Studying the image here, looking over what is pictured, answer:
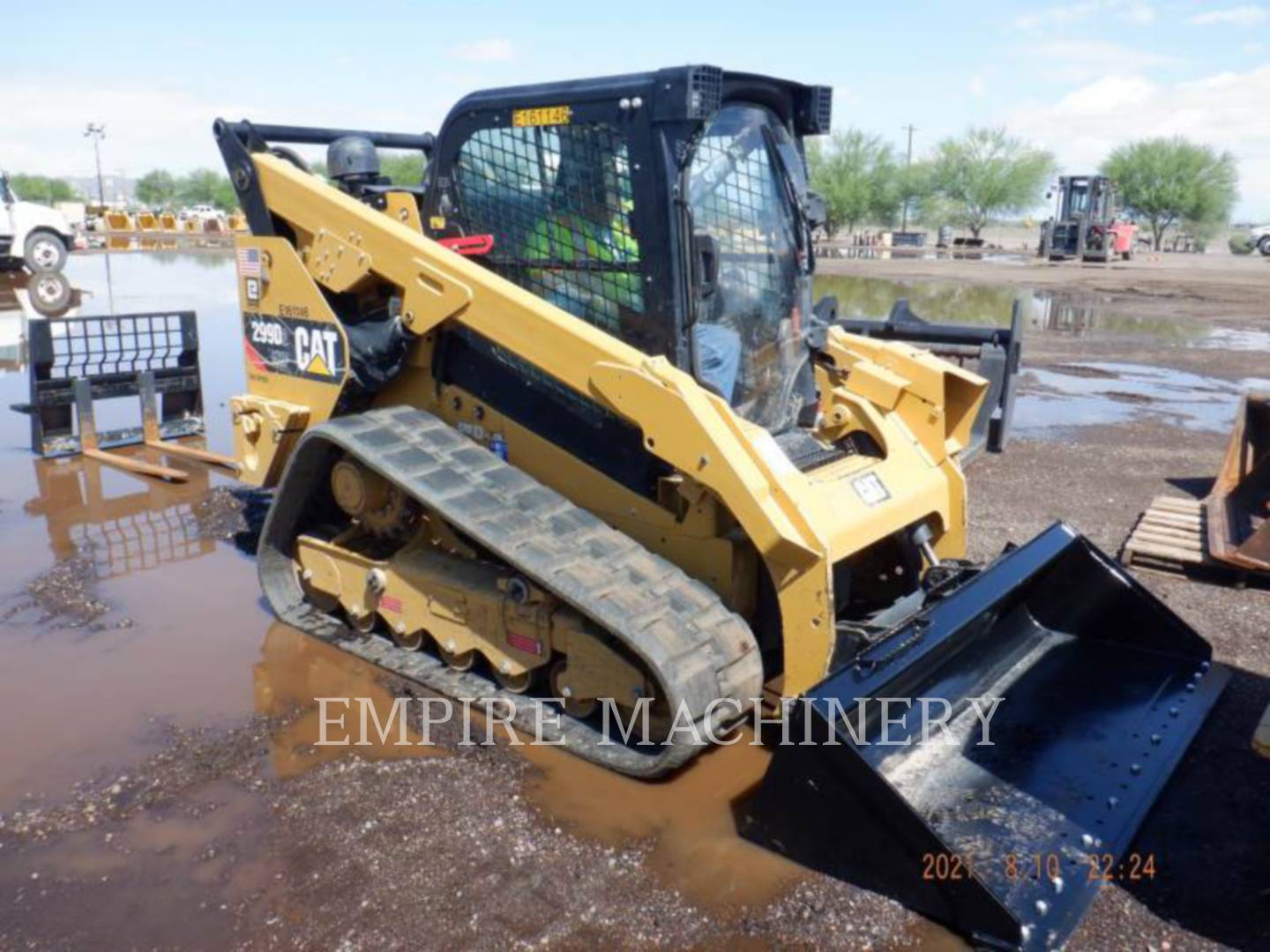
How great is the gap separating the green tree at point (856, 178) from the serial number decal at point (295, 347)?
5439 centimetres

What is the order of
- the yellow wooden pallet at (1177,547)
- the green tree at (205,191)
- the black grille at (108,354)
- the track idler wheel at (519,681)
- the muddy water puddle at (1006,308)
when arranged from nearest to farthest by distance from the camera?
the track idler wheel at (519,681) → the yellow wooden pallet at (1177,547) → the black grille at (108,354) → the muddy water puddle at (1006,308) → the green tree at (205,191)

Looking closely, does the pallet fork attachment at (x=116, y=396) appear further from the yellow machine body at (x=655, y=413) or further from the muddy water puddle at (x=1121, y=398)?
the muddy water puddle at (x=1121, y=398)

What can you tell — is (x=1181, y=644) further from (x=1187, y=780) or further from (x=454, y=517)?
(x=454, y=517)

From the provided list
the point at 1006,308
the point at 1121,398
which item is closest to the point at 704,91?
the point at 1121,398

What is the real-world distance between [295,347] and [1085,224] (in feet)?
119

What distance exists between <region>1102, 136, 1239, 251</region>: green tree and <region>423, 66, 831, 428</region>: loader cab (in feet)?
189

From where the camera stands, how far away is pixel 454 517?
13.0 ft

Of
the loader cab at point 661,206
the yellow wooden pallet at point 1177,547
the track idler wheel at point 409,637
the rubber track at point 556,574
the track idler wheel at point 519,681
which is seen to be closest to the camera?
the rubber track at point 556,574

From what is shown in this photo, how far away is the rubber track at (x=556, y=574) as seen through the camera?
3584mm

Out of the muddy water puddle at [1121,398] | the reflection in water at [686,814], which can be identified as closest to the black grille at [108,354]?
the reflection in water at [686,814]

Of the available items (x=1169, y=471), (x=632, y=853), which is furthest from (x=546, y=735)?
(x=1169, y=471)

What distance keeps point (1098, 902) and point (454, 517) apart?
2490 mm

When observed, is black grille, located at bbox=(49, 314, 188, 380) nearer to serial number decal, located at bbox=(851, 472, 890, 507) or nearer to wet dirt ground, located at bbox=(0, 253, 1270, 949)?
wet dirt ground, located at bbox=(0, 253, 1270, 949)

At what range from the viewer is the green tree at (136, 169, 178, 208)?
9338 cm
